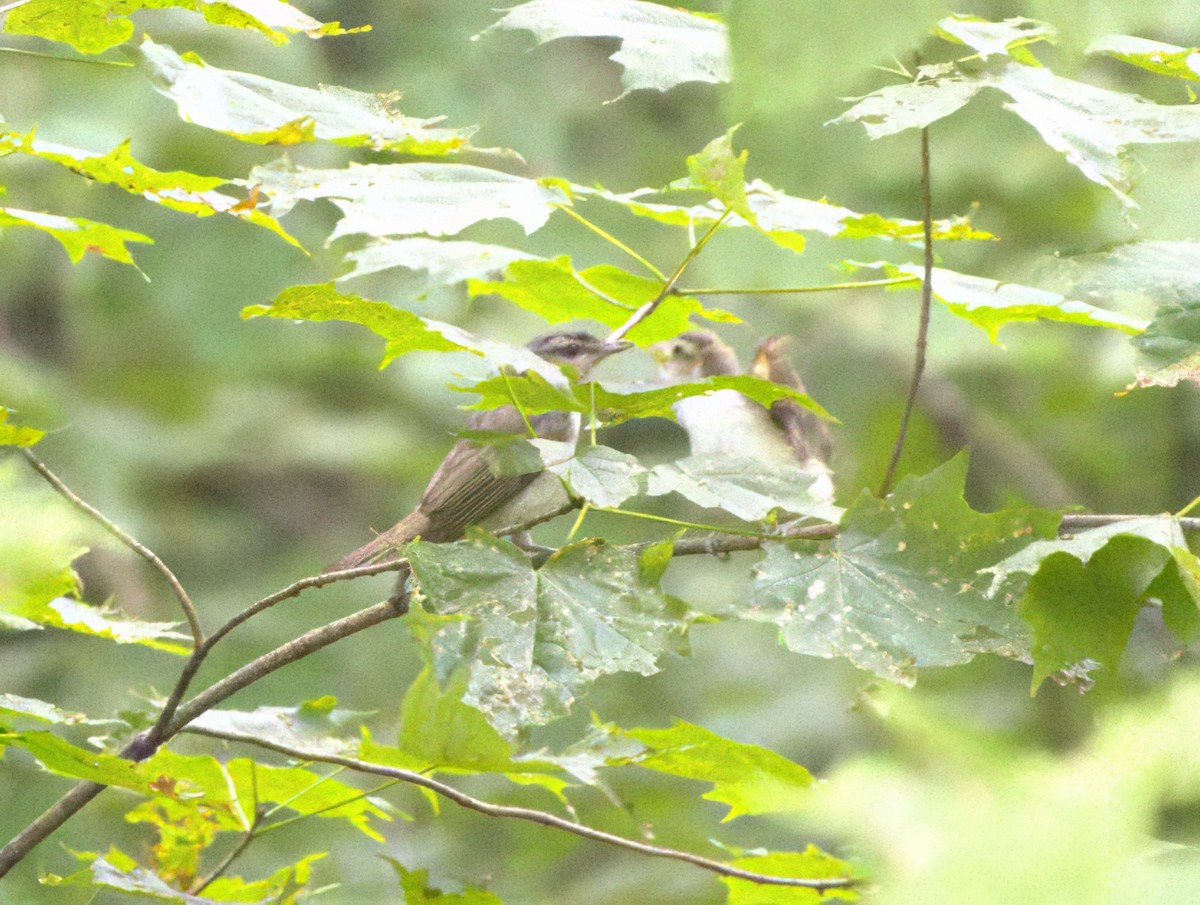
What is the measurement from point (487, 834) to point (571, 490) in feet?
18.2

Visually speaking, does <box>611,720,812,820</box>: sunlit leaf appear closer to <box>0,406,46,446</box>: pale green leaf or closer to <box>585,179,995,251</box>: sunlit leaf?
<box>585,179,995,251</box>: sunlit leaf

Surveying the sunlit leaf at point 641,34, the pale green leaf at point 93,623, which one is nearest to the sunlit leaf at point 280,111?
the sunlit leaf at point 641,34

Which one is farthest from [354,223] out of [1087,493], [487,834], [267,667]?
[1087,493]

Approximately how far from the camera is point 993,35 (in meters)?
1.75

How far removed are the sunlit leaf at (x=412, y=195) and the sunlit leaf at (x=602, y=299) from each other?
320 millimetres

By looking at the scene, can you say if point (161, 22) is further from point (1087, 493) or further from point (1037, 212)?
point (1087, 493)

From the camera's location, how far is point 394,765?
2.08m

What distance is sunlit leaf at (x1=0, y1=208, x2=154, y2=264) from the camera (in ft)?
5.74

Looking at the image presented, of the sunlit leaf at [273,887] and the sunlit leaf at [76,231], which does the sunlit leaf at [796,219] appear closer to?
the sunlit leaf at [76,231]

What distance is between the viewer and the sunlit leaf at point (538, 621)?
161 centimetres

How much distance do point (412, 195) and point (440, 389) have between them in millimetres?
5495

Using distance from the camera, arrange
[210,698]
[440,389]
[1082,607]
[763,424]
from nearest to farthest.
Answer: [1082,607] → [210,698] → [763,424] → [440,389]

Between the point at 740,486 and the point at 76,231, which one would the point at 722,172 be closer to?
the point at 740,486

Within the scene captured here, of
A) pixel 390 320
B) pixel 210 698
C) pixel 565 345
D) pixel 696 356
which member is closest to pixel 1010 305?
pixel 390 320
